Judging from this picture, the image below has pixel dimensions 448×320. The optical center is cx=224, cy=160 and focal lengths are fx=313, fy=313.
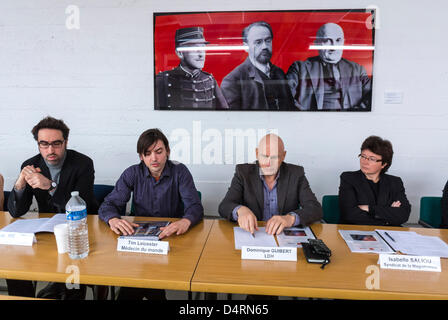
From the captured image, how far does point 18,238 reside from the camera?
58.8 inches

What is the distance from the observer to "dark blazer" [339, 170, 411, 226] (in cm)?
195

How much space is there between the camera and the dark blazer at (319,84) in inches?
111

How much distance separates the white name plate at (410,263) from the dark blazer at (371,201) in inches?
27.2

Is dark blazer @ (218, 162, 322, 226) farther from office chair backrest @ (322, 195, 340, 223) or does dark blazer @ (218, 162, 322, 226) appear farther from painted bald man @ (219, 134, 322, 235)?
office chair backrest @ (322, 195, 340, 223)

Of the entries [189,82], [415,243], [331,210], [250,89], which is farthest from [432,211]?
[189,82]

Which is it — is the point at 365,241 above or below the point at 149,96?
below

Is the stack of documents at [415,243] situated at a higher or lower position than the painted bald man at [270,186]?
lower

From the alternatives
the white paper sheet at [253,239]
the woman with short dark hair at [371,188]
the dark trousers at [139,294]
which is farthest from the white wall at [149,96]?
the white paper sheet at [253,239]

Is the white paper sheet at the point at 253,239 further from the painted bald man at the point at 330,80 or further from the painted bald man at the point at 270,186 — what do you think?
the painted bald man at the point at 330,80

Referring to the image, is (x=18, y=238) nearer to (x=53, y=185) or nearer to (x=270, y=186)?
(x=53, y=185)

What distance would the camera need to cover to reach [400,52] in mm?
2785

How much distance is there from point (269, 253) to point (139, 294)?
3.08ft

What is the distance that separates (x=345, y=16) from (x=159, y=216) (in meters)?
2.33

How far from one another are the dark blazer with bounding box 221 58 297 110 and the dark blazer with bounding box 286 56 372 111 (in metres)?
0.08
